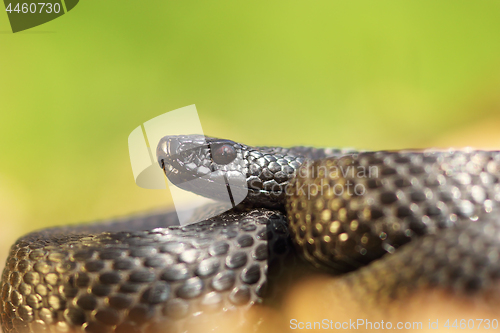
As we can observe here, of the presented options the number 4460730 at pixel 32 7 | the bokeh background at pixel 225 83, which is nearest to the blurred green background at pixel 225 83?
the bokeh background at pixel 225 83

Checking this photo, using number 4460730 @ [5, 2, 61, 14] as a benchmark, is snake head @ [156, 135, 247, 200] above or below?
below

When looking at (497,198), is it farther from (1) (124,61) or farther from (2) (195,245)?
(1) (124,61)

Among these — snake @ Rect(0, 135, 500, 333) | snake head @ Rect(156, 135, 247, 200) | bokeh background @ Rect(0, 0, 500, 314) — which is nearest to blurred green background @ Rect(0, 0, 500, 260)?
bokeh background @ Rect(0, 0, 500, 314)

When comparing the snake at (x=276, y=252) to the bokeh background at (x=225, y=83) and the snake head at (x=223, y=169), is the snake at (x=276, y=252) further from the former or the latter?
the bokeh background at (x=225, y=83)

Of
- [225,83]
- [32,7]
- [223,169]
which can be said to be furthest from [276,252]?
[32,7]

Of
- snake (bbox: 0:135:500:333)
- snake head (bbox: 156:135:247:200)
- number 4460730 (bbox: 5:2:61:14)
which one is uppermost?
number 4460730 (bbox: 5:2:61:14)

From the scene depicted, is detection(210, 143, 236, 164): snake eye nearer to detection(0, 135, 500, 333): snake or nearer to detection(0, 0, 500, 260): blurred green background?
detection(0, 135, 500, 333): snake

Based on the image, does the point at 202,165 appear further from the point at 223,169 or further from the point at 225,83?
the point at 225,83
